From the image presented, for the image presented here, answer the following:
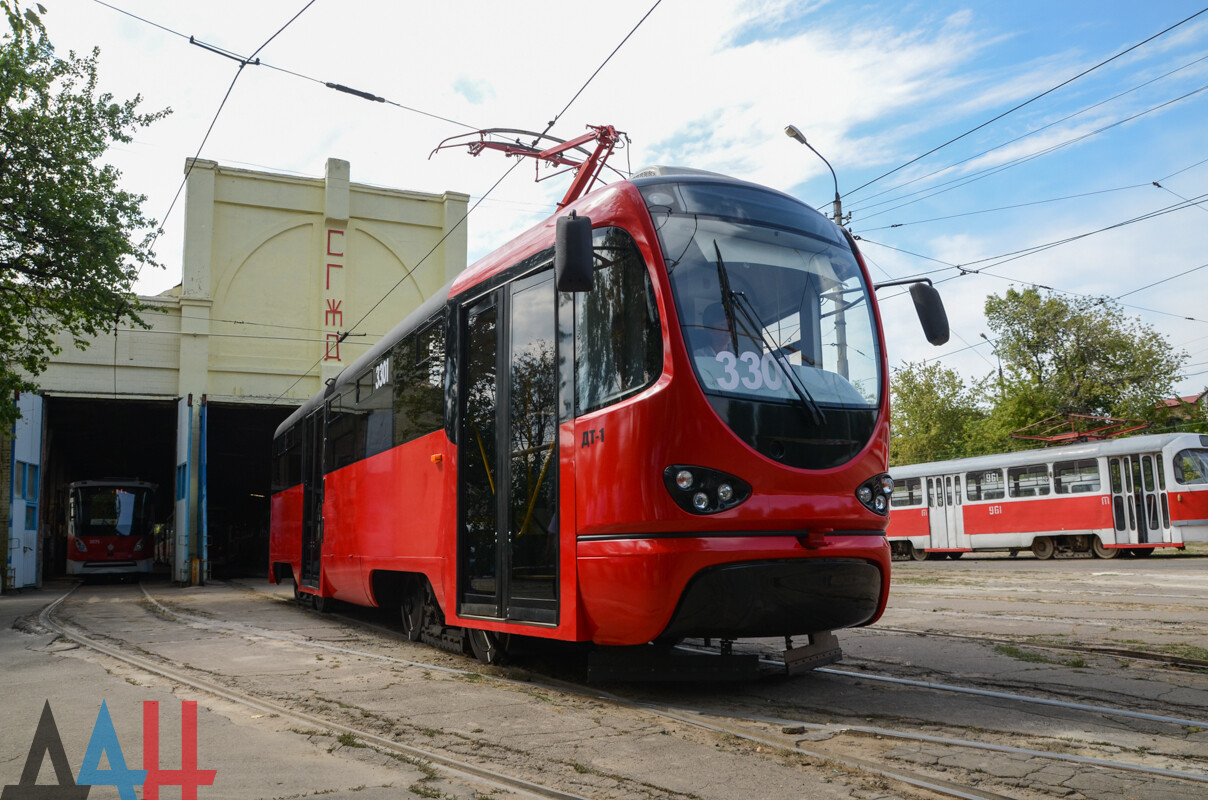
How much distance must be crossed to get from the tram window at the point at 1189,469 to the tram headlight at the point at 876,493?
18446 millimetres

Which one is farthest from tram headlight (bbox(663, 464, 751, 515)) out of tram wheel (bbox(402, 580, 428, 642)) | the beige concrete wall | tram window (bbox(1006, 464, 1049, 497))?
tram window (bbox(1006, 464, 1049, 497))

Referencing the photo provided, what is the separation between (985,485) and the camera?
2541cm

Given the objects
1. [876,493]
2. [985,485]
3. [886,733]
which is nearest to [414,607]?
[876,493]

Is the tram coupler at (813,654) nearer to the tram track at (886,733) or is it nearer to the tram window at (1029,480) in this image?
the tram track at (886,733)

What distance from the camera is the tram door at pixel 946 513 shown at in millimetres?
26391

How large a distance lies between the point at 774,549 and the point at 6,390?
16.0m

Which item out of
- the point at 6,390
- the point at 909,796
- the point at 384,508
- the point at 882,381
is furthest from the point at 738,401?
the point at 6,390

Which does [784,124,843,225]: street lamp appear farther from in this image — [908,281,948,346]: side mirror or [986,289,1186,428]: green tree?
[986,289,1186,428]: green tree

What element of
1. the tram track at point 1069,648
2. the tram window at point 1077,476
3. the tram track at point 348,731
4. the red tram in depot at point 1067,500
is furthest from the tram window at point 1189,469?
the tram track at point 348,731

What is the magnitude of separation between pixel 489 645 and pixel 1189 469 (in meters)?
19.4

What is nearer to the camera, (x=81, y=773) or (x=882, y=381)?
(x=81, y=773)

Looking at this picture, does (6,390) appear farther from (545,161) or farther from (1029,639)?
(1029,639)

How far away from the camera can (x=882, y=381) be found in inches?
243

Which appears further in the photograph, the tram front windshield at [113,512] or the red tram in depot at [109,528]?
the tram front windshield at [113,512]
